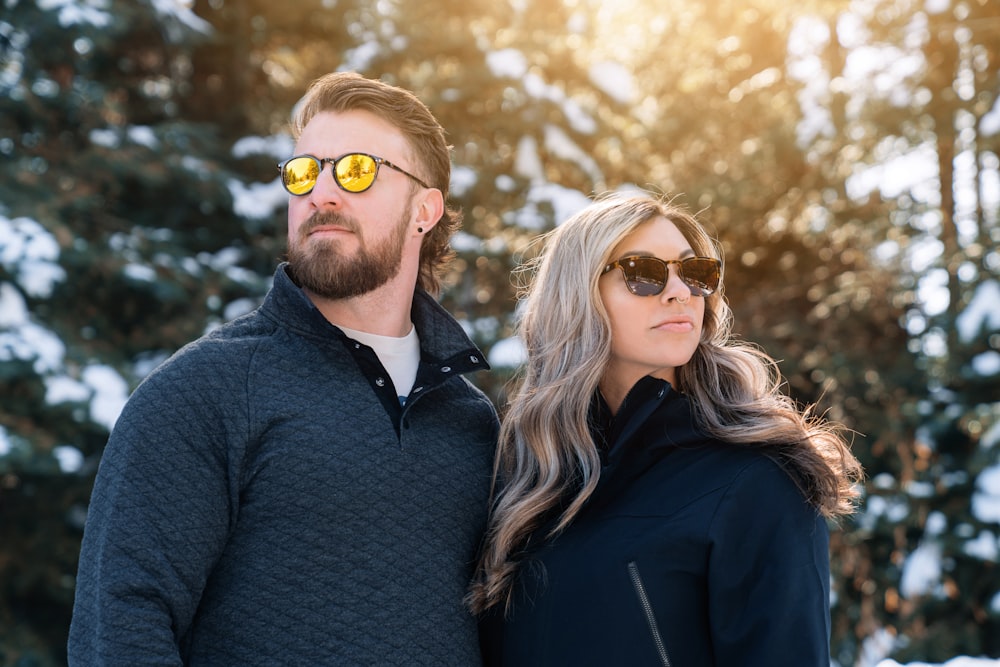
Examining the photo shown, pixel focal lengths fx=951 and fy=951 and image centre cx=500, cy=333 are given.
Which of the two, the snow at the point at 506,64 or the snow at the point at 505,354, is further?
the snow at the point at 506,64

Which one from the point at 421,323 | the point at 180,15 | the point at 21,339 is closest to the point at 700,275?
the point at 421,323

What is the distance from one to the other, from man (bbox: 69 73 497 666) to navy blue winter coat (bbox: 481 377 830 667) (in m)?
0.23

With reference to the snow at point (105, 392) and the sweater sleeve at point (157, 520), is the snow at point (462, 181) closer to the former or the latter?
the snow at point (105, 392)

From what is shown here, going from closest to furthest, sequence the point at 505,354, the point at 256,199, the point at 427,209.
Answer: the point at 427,209, the point at 505,354, the point at 256,199

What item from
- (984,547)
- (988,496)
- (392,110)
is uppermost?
(392,110)

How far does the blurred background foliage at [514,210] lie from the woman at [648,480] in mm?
3888

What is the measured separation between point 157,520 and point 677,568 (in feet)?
3.87

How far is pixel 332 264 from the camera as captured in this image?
8.49 ft

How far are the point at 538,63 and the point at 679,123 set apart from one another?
8.62 feet

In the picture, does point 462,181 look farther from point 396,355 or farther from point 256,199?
point 396,355

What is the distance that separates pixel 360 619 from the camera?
2.21 metres

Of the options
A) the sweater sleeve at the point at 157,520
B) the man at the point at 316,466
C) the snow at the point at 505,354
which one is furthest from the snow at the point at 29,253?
the sweater sleeve at the point at 157,520

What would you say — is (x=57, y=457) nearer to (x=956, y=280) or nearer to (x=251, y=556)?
(x=251, y=556)

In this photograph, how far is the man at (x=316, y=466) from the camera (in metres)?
2.03
